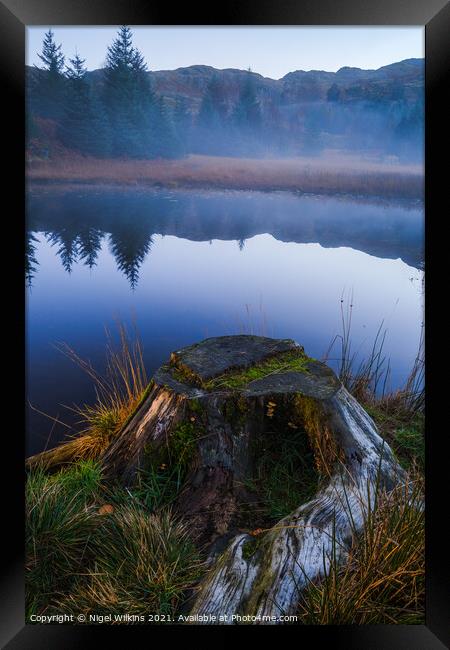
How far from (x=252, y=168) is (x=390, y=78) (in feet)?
2.25

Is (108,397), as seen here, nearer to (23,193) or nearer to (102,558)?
(102,558)

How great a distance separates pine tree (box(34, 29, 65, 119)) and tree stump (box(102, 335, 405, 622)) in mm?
1144

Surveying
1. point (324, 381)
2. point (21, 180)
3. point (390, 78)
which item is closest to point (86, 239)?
point (21, 180)

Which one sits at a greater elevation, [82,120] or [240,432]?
[82,120]

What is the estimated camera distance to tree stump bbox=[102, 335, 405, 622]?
2.00m

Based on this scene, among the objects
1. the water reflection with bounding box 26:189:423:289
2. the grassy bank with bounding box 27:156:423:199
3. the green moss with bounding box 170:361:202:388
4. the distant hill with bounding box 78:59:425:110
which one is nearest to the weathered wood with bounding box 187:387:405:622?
the green moss with bounding box 170:361:202:388

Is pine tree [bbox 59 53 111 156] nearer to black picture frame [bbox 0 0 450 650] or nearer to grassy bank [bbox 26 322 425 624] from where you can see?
black picture frame [bbox 0 0 450 650]

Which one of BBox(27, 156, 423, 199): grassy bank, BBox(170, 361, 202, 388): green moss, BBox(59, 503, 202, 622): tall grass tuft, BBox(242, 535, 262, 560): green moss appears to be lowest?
BBox(59, 503, 202, 622): tall grass tuft

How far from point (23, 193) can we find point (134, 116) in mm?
874

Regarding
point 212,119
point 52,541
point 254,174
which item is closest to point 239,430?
point 52,541

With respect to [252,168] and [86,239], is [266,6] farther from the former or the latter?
[86,239]

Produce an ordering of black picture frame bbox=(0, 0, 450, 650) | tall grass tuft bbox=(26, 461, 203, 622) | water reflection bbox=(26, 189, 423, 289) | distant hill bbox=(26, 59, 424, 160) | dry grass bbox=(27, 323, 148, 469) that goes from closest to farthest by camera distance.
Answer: black picture frame bbox=(0, 0, 450, 650) < tall grass tuft bbox=(26, 461, 203, 622) < distant hill bbox=(26, 59, 424, 160) < water reflection bbox=(26, 189, 423, 289) < dry grass bbox=(27, 323, 148, 469)

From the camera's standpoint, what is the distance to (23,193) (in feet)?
5.83

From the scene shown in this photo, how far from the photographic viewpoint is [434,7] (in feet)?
5.61
